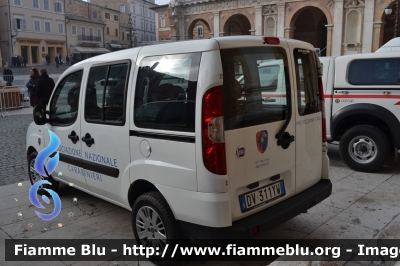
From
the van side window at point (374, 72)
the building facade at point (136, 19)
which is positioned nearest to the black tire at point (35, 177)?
the van side window at point (374, 72)

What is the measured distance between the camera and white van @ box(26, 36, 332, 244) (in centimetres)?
306

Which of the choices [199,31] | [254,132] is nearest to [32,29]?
[199,31]

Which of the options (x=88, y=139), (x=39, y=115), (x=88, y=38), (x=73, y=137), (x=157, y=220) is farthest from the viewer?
(x=88, y=38)

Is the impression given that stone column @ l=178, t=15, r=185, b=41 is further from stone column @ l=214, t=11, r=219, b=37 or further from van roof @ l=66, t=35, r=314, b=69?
van roof @ l=66, t=35, r=314, b=69

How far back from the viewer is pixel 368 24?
29.0 meters

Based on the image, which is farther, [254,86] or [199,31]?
[199,31]

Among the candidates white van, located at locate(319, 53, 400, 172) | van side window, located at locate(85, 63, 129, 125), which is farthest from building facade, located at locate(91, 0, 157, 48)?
van side window, located at locate(85, 63, 129, 125)

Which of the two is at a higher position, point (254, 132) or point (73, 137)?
point (254, 132)

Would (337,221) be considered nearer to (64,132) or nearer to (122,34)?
(64,132)

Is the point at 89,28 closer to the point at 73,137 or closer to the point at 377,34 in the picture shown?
the point at 377,34

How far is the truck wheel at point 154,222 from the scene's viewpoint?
3372 mm

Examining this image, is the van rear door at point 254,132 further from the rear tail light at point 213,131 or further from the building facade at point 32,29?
the building facade at point 32,29

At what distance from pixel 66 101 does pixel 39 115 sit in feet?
1.48

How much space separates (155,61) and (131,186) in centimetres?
125
